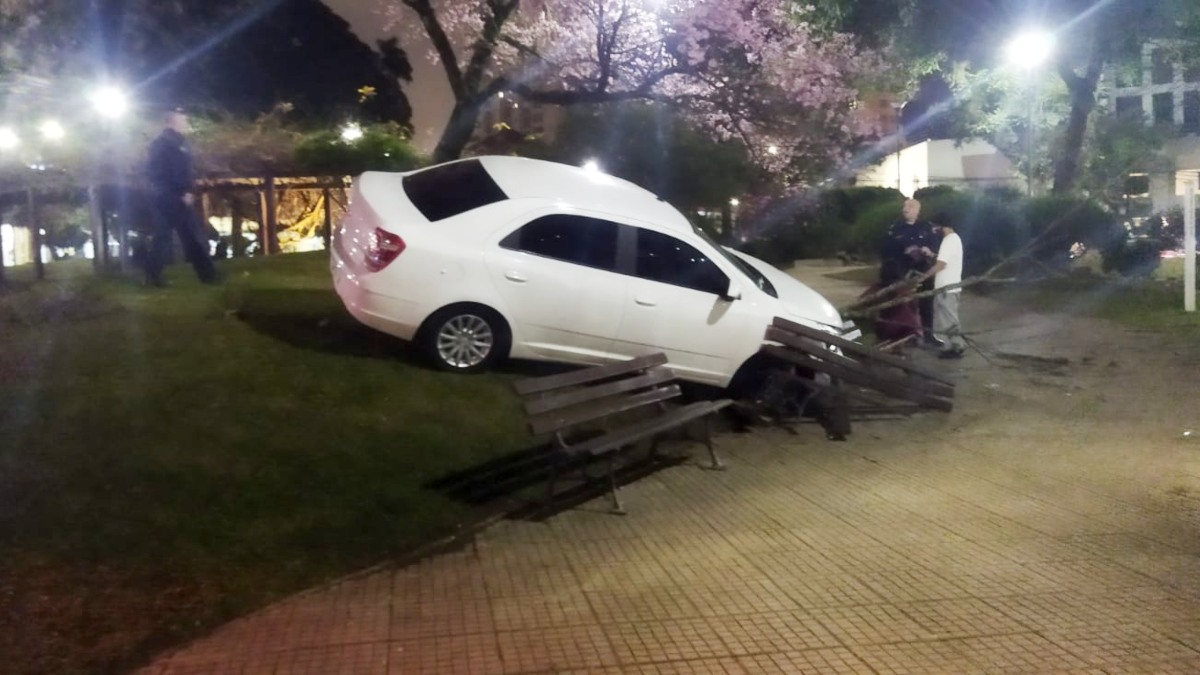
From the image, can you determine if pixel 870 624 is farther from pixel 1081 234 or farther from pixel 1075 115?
pixel 1075 115

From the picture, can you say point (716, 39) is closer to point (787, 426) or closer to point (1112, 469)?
point (787, 426)

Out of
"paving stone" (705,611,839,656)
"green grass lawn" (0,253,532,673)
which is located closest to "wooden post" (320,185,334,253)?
"green grass lawn" (0,253,532,673)

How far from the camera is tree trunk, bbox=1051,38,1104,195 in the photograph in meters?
22.6

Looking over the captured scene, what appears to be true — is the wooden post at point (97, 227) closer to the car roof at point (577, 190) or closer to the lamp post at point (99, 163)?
the lamp post at point (99, 163)

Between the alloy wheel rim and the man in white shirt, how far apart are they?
513 cm

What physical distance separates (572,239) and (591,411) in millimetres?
2316

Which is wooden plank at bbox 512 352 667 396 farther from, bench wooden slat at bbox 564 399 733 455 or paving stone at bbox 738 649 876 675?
paving stone at bbox 738 649 876 675

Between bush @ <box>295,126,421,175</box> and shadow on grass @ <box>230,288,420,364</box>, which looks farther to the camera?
bush @ <box>295,126,421,175</box>

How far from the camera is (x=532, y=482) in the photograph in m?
8.05

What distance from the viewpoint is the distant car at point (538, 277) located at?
Answer: 919 centimetres

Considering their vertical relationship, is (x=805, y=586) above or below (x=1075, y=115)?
below

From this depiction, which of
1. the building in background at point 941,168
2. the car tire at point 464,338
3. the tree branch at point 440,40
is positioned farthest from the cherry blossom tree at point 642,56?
the building in background at point 941,168

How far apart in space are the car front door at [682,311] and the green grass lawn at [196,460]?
1.25 meters

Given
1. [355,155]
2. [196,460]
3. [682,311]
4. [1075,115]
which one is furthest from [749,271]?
[1075,115]
